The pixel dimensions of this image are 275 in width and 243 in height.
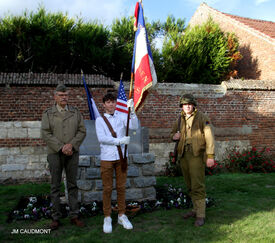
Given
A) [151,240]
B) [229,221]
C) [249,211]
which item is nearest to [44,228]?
[151,240]

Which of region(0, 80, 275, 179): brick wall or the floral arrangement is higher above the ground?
region(0, 80, 275, 179): brick wall

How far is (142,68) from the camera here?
374cm

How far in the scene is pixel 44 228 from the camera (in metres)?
3.74

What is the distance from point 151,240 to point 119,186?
862 millimetres

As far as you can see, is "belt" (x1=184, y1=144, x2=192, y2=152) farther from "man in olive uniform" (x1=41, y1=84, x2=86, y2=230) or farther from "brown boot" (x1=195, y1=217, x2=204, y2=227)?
"man in olive uniform" (x1=41, y1=84, x2=86, y2=230)

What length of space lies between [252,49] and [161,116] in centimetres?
788

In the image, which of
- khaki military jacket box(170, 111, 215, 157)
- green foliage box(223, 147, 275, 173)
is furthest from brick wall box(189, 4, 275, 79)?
khaki military jacket box(170, 111, 215, 157)

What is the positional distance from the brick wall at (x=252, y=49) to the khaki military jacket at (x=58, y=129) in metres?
10.8

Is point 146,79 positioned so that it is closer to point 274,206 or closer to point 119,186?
point 119,186

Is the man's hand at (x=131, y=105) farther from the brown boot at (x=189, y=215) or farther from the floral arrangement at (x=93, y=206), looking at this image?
the brown boot at (x=189, y=215)

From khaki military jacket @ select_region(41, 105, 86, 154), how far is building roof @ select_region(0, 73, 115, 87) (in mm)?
3488

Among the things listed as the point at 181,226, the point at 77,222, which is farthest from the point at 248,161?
the point at 77,222

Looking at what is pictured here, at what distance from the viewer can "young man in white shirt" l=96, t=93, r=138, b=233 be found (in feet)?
11.8

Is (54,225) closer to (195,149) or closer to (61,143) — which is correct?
(61,143)
